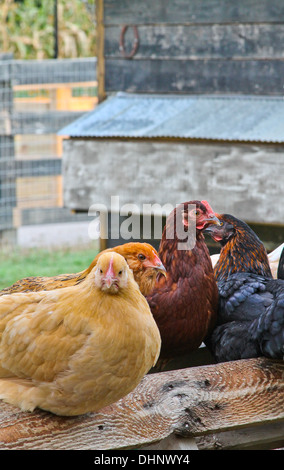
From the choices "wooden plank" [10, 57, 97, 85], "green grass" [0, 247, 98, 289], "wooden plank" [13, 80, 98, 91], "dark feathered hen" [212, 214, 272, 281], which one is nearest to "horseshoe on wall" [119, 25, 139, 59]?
"dark feathered hen" [212, 214, 272, 281]

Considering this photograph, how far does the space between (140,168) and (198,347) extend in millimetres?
1655

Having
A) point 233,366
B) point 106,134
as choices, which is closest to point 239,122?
point 106,134

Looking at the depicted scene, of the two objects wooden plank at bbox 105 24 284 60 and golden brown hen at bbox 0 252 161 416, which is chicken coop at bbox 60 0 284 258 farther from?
golden brown hen at bbox 0 252 161 416

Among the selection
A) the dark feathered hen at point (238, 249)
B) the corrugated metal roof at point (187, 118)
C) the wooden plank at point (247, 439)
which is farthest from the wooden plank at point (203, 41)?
the wooden plank at point (247, 439)

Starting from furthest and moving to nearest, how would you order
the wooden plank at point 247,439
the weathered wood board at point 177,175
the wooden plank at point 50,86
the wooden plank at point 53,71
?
the wooden plank at point 50,86 < the wooden plank at point 53,71 < the weathered wood board at point 177,175 < the wooden plank at point 247,439

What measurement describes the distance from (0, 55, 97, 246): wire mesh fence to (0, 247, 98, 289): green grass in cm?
41

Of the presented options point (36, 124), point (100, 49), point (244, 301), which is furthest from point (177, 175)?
point (36, 124)

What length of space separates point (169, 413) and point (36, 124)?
213 inches

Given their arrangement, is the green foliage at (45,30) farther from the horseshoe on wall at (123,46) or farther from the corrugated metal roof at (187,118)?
the corrugated metal roof at (187,118)

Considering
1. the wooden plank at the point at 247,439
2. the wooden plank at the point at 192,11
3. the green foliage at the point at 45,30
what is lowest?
the wooden plank at the point at 247,439

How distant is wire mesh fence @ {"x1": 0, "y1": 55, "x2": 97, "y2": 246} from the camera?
252 inches

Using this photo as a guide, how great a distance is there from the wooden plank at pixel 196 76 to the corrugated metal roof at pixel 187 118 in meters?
0.06

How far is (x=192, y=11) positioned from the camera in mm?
3625

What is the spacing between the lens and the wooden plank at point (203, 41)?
347 centimetres
